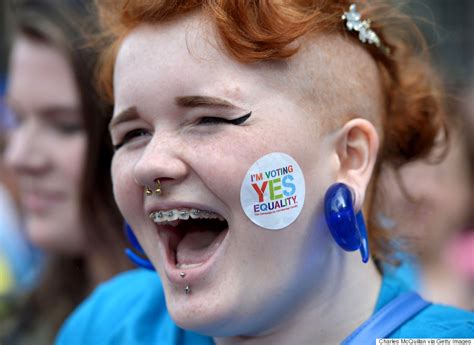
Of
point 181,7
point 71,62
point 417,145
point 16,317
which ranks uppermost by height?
point 71,62

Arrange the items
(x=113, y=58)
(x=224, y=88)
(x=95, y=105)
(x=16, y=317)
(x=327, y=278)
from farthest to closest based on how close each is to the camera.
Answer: (x=16, y=317)
(x=95, y=105)
(x=113, y=58)
(x=327, y=278)
(x=224, y=88)

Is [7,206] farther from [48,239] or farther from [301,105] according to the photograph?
[301,105]

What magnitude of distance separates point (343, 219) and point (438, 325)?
367mm

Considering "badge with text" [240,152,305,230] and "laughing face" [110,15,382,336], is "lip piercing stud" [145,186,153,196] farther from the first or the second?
"badge with text" [240,152,305,230]

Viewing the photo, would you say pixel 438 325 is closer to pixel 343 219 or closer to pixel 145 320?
pixel 343 219

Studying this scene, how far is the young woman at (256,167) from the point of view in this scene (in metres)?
1.54

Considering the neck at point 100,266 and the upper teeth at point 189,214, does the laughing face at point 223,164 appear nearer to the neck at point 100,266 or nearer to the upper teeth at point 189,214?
the upper teeth at point 189,214

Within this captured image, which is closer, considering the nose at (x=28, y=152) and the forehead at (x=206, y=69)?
the forehead at (x=206, y=69)

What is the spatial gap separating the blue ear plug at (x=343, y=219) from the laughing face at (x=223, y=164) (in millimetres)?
33

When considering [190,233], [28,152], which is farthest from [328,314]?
[28,152]

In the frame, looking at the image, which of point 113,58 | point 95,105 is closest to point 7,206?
point 95,105

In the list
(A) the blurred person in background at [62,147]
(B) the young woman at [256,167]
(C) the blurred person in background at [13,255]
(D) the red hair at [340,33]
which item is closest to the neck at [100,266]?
(A) the blurred person in background at [62,147]

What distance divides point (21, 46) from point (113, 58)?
1571 millimetres

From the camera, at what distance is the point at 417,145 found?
2164 mm
